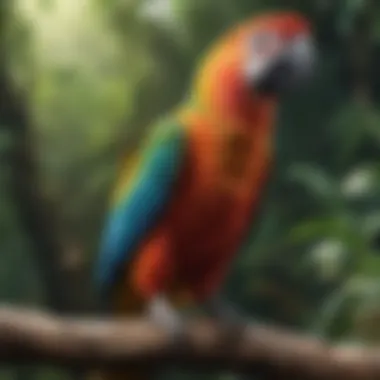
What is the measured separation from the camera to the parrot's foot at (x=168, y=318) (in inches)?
58.5

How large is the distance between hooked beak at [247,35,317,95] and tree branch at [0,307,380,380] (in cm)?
30

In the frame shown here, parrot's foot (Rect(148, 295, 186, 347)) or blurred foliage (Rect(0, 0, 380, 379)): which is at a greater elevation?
blurred foliage (Rect(0, 0, 380, 379))

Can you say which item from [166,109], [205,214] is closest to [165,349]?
[205,214]

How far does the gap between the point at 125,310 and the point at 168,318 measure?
0.18ft

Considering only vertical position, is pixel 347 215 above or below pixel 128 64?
below

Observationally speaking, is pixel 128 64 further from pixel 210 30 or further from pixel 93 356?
pixel 93 356

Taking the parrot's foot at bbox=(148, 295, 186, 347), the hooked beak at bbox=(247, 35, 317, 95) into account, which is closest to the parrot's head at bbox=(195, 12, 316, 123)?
the hooked beak at bbox=(247, 35, 317, 95)

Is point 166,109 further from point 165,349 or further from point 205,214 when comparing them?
point 165,349

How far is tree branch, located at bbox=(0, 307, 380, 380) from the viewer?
4.74 ft

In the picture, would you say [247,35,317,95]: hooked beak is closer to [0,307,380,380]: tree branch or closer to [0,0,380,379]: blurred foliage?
[0,0,380,379]: blurred foliage

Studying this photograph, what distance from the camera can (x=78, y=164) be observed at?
1532mm

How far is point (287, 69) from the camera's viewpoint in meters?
1.50

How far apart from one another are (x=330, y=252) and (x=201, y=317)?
0.59 ft

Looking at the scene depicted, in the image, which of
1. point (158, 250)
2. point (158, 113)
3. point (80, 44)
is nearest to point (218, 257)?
point (158, 250)
